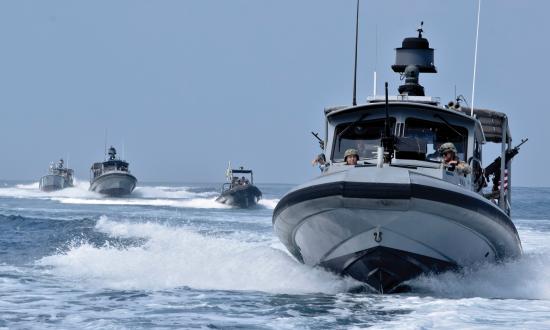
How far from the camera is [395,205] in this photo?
1070 centimetres

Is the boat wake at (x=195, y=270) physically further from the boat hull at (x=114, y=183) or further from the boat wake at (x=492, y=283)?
the boat hull at (x=114, y=183)

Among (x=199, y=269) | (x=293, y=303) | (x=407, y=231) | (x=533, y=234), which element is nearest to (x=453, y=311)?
(x=407, y=231)

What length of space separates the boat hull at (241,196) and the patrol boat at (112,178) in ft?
44.1

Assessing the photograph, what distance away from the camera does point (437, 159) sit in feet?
41.2

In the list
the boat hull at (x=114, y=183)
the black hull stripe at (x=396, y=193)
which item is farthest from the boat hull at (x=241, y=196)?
the black hull stripe at (x=396, y=193)

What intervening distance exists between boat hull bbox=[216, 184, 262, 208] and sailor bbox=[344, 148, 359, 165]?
141 feet

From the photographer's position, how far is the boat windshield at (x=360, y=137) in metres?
12.7

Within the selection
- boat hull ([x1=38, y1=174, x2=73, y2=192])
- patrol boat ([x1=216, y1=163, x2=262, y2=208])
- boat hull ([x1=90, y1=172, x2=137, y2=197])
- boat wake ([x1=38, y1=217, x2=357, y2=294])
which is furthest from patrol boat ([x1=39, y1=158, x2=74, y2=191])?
boat wake ([x1=38, y1=217, x2=357, y2=294])

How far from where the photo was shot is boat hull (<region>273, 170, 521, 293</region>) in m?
10.7

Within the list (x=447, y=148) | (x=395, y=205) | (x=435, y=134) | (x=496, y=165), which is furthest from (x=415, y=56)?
(x=395, y=205)

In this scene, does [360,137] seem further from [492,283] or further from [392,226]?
[492,283]

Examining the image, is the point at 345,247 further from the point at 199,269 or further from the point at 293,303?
the point at 199,269

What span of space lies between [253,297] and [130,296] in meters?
1.69

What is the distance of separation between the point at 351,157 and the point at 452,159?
1.44 meters
